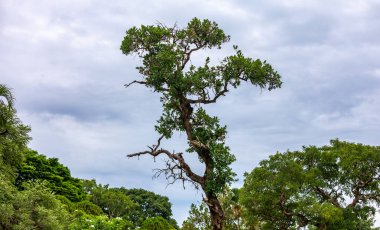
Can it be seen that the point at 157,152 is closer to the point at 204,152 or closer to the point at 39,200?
the point at 204,152

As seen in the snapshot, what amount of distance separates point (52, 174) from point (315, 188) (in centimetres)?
2986

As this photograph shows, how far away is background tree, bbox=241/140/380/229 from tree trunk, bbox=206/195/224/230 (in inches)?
502

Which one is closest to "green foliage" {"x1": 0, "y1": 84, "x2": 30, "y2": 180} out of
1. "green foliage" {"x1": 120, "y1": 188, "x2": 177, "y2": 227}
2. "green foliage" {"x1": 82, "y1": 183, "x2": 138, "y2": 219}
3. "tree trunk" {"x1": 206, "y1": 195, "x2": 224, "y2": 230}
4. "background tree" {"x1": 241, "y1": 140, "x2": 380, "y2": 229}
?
"tree trunk" {"x1": 206, "y1": 195, "x2": 224, "y2": 230}

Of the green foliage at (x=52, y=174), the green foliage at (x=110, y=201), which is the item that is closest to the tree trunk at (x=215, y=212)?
the green foliage at (x=52, y=174)

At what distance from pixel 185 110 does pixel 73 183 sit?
40.3 m

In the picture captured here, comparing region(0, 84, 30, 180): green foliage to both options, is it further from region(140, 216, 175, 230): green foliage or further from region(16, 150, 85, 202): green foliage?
region(16, 150, 85, 202): green foliage

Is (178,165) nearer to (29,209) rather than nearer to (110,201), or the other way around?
(29,209)

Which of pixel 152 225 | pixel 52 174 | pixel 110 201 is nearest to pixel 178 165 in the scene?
pixel 152 225

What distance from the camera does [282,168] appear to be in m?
33.9

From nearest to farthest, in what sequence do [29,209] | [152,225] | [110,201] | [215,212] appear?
[215,212] < [29,209] < [152,225] < [110,201]

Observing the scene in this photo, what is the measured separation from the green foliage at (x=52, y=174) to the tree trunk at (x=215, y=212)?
3571 cm

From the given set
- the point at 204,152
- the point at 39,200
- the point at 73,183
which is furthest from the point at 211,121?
the point at 73,183

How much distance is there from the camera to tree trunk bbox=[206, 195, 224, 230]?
19.9 metres

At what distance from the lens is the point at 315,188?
3516cm
